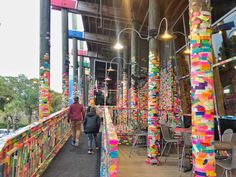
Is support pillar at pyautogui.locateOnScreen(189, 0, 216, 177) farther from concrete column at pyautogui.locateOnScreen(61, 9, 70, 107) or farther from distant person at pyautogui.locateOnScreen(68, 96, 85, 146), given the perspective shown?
concrete column at pyautogui.locateOnScreen(61, 9, 70, 107)

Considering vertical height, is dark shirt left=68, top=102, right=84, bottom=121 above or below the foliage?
below

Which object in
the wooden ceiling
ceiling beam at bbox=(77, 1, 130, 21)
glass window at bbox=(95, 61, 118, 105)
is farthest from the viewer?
glass window at bbox=(95, 61, 118, 105)

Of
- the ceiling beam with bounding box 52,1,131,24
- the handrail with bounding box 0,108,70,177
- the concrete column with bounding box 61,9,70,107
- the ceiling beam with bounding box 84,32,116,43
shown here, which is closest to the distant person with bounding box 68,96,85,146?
the handrail with bounding box 0,108,70,177

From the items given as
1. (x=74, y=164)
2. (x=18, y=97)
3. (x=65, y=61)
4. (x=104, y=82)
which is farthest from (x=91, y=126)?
(x=18, y=97)

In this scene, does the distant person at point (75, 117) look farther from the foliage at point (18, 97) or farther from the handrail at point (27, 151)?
the foliage at point (18, 97)

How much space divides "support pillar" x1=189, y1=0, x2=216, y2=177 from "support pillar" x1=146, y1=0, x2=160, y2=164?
9.95 ft

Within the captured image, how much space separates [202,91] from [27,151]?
257 cm

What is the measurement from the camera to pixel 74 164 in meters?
4.96

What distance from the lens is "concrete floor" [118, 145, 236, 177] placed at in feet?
15.8

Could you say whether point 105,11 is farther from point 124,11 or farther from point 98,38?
point 98,38

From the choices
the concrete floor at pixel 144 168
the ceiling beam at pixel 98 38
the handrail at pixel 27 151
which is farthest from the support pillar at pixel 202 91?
the ceiling beam at pixel 98 38

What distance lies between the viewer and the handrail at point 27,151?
8.26ft

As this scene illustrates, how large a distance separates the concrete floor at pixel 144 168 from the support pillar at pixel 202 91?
2.41m

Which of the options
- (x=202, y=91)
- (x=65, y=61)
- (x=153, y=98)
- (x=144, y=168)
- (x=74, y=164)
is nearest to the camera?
(x=202, y=91)
